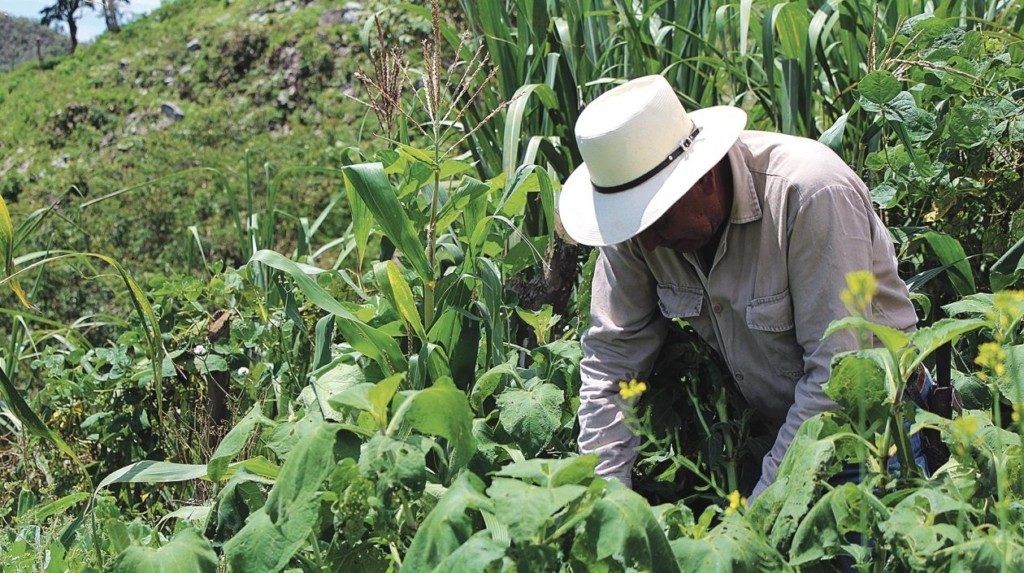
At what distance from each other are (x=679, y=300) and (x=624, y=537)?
973 mm

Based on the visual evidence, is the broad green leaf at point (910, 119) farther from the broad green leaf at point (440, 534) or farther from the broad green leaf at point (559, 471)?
the broad green leaf at point (440, 534)

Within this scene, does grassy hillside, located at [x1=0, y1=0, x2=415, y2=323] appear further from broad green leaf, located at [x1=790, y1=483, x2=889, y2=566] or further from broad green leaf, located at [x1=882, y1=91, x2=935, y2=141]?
broad green leaf, located at [x1=790, y1=483, x2=889, y2=566]

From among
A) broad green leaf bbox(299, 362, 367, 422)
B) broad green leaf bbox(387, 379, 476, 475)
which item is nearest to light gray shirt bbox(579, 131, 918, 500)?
broad green leaf bbox(299, 362, 367, 422)

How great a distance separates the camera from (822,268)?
6.34ft

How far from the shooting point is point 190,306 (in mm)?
3238

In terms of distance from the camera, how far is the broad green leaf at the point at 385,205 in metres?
2.30

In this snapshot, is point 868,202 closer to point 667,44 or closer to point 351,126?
point 667,44

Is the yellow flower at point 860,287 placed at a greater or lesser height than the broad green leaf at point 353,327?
greater

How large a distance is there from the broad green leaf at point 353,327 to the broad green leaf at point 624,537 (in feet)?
3.21

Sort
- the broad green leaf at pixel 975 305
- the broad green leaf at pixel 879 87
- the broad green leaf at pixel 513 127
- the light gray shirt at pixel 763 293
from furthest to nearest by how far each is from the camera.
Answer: the broad green leaf at pixel 513 127 → the broad green leaf at pixel 879 87 → the light gray shirt at pixel 763 293 → the broad green leaf at pixel 975 305

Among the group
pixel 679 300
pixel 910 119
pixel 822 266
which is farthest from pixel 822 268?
pixel 910 119

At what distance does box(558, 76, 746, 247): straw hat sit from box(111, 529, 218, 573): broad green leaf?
3.00 feet

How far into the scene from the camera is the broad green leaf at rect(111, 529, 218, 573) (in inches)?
60.9

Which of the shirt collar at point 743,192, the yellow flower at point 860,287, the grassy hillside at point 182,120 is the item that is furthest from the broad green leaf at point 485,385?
the grassy hillside at point 182,120
